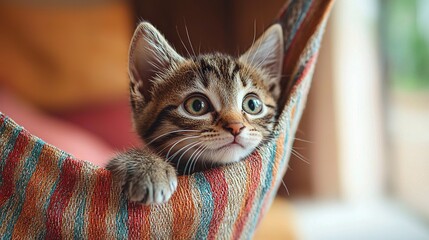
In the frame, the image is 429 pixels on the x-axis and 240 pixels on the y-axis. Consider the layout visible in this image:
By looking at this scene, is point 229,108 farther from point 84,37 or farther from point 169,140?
point 84,37

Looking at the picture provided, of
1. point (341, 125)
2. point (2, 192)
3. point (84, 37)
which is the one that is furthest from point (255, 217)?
point (84, 37)

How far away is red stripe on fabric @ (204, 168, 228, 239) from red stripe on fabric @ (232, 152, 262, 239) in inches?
1.8

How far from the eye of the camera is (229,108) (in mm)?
819

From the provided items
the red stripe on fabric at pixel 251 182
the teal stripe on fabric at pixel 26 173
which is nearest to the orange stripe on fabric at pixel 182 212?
the red stripe on fabric at pixel 251 182

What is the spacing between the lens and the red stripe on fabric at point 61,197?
595mm

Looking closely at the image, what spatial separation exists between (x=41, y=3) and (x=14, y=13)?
173mm

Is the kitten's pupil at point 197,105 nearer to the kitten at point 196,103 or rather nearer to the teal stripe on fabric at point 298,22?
the kitten at point 196,103

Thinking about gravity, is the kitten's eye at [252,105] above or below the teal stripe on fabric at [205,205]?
above

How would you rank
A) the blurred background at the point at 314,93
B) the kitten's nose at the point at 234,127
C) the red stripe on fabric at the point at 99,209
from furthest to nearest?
the blurred background at the point at 314,93 → the kitten's nose at the point at 234,127 → the red stripe on fabric at the point at 99,209

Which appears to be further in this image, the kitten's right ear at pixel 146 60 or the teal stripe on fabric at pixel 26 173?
the kitten's right ear at pixel 146 60

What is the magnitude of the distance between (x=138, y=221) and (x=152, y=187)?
0.17ft

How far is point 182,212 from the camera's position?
0.61 m

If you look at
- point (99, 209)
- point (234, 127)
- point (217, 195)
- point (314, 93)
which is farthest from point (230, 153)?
point (314, 93)

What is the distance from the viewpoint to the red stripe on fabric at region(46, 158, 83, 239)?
59 cm
